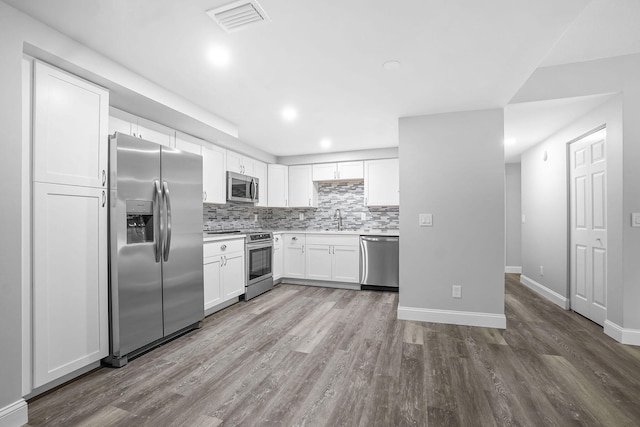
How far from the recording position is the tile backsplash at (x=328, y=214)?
529 cm

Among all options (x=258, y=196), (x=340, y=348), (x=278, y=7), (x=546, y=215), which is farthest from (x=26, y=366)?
(x=546, y=215)

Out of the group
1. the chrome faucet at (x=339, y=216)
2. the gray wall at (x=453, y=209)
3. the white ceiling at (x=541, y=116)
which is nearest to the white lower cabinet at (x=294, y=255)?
the chrome faucet at (x=339, y=216)

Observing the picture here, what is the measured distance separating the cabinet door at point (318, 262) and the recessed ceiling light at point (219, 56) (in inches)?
127

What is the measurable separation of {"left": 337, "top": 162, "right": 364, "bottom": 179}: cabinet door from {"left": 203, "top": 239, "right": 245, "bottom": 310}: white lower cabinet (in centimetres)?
217

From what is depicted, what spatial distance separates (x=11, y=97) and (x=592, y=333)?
16.1 feet

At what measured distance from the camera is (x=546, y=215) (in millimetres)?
4238

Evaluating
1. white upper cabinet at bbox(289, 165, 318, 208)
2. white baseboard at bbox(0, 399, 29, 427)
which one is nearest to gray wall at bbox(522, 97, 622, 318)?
white upper cabinet at bbox(289, 165, 318, 208)

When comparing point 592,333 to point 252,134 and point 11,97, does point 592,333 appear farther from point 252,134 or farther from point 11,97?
point 11,97

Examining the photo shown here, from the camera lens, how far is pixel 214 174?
396 cm

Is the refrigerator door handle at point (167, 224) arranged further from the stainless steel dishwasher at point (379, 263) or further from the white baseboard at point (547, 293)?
the white baseboard at point (547, 293)

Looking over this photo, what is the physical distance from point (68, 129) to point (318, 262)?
3631 mm

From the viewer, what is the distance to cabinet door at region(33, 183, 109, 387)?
184 centimetres

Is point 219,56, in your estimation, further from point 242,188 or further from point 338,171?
point 338,171

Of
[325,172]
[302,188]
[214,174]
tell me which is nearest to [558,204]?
[325,172]
